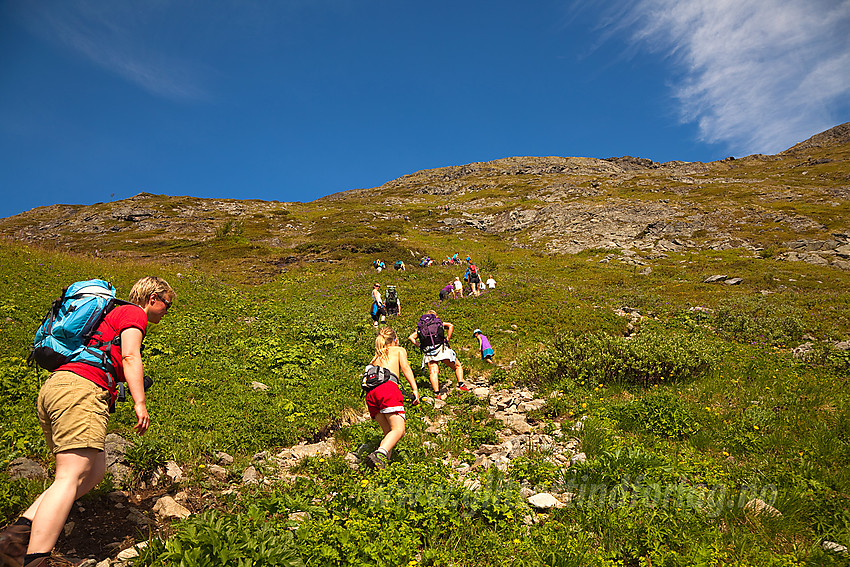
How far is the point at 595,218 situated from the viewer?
61844mm

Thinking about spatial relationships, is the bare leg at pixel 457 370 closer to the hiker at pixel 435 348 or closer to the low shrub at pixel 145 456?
the hiker at pixel 435 348

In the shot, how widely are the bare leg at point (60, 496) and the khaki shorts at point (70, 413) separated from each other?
125mm

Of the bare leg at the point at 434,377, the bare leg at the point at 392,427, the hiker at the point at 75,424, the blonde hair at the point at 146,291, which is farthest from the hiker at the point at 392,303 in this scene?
the hiker at the point at 75,424

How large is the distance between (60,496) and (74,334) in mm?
1487

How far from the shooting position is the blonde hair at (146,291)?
4.51 metres

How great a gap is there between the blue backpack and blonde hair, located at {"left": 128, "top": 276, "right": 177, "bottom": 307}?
444 mm

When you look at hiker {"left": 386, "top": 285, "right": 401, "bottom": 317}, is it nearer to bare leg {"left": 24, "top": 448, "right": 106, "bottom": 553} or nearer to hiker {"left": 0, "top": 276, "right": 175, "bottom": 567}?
hiker {"left": 0, "top": 276, "right": 175, "bottom": 567}

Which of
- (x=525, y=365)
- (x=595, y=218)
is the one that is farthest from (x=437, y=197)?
(x=525, y=365)

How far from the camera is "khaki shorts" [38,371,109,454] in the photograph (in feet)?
11.6

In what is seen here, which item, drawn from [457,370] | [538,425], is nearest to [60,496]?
[538,425]

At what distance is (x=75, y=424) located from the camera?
11.7 ft

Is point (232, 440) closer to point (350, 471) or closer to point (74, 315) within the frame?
point (350, 471)

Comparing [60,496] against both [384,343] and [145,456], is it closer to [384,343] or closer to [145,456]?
[145,456]

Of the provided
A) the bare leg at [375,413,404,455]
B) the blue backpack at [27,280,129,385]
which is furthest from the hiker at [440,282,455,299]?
the blue backpack at [27,280,129,385]
